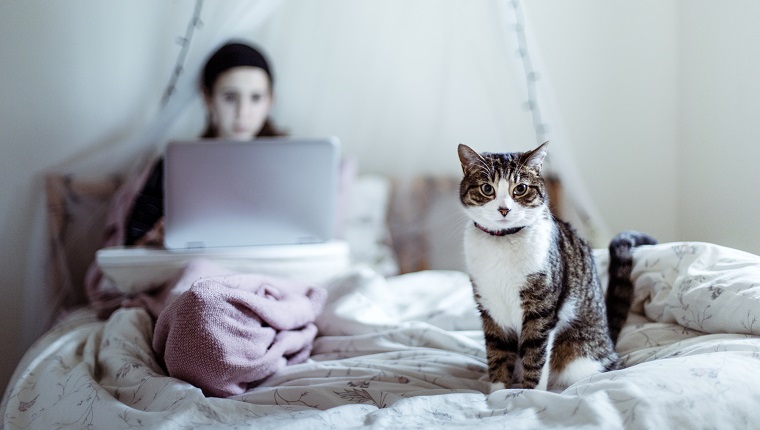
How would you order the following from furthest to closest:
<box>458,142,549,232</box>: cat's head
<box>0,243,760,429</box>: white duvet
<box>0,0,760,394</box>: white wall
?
<box>0,0,760,394</box>: white wall
<box>458,142,549,232</box>: cat's head
<box>0,243,760,429</box>: white duvet

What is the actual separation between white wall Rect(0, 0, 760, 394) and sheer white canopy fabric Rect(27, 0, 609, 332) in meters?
0.02

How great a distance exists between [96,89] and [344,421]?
6.09 feet

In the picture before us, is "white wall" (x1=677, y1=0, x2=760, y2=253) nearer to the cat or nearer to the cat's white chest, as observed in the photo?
the cat

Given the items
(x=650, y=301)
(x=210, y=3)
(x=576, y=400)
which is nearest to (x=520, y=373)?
(x=576, y=400)

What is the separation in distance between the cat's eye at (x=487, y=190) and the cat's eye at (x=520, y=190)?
4cm

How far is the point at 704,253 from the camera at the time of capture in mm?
1397

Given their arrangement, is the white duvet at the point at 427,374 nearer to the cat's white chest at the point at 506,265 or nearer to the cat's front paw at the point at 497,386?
the cat's front paw at the point at 497,386

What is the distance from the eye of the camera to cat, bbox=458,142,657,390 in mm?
1160

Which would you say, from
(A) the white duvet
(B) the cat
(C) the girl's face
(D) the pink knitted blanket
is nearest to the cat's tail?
(A) the white duvet

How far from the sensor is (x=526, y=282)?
1.17 meters

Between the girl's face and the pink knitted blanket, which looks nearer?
the pink knitted blanket

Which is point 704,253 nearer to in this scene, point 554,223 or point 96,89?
point 554,223

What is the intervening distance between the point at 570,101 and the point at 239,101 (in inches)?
50.9

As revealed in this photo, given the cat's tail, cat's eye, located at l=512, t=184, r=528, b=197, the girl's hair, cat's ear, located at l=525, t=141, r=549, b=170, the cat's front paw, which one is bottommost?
the cat's front paw
